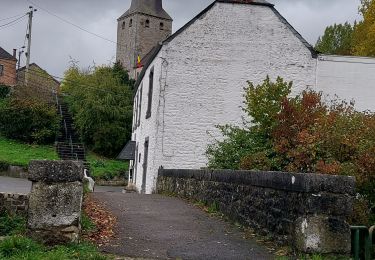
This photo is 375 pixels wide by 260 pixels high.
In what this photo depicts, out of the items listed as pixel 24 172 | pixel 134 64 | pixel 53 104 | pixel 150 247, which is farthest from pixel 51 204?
pixel 134 64

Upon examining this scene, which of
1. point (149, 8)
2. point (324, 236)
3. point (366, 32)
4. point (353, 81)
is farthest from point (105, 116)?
point (149, 8)

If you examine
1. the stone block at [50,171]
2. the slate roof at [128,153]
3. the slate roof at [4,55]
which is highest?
the slate roof at [4,55]

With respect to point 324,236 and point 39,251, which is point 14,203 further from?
point 324,236

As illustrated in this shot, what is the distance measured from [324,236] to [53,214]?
11.7ft

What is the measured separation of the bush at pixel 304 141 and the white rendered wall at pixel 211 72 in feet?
15.8

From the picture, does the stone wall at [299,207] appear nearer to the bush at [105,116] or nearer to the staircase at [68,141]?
the staircase at [68,141]

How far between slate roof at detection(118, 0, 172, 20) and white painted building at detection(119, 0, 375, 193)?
60886 millimetres

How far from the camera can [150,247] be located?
7.84 m

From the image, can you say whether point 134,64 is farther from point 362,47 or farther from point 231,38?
point 231,38

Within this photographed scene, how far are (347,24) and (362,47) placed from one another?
1394 cm

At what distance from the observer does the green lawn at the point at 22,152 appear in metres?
33.6

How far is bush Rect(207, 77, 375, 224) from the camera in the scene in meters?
9.25

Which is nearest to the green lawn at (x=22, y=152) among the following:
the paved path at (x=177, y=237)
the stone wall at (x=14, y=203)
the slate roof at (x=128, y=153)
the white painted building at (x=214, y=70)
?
the slate roof at (x=128, y=153)

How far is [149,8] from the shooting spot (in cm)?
8300
